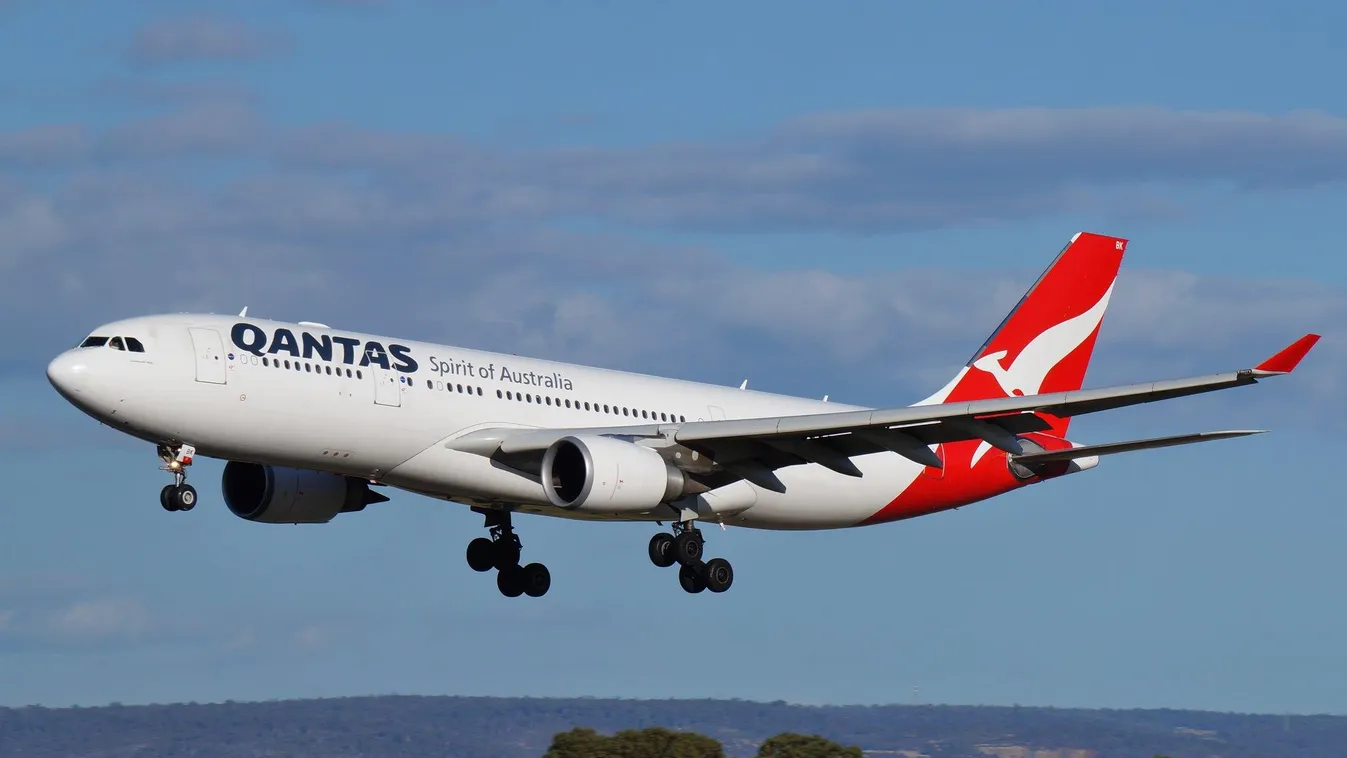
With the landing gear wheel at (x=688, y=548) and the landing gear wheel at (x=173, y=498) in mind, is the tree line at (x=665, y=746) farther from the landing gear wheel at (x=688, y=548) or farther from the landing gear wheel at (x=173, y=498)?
the landing gear wheel at (x=173, y=498)

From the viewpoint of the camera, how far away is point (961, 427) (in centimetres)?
3747

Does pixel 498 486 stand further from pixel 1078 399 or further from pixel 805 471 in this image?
pixel 1078 399

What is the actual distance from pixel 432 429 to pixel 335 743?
87.5 metres

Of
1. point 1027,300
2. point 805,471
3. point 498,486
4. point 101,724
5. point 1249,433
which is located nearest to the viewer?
point 1249,433

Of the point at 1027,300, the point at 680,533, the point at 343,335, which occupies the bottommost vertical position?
the point at 680,533

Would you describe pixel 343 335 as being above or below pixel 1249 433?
Answer: above

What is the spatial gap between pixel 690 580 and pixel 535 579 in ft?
16.0

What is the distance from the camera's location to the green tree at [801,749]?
6419 cm

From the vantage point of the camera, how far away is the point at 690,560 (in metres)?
40.8

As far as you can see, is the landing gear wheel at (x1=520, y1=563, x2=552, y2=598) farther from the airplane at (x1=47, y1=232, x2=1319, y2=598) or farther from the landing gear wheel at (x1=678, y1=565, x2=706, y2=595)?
the landing gear wheel at (x1=678, y1=565, x2=706, y2=595)

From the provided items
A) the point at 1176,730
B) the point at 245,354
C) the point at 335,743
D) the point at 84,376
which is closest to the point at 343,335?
the point at 245,354

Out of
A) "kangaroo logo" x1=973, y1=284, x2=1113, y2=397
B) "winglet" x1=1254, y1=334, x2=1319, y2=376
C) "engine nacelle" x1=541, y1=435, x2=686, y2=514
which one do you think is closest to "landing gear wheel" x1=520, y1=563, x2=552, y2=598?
"engine nacelle" x1=541, y1=435, x2=686, y2=514

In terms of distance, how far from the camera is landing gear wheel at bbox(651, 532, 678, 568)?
41.1 m

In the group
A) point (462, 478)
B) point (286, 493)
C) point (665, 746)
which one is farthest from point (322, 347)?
point (665, 746)
